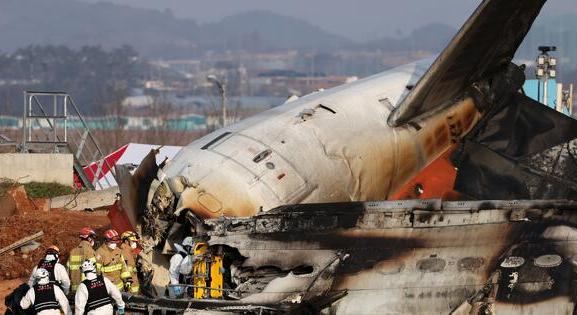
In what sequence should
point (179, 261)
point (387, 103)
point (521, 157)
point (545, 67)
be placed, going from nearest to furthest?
point (179, 261), point (521, 157), point (387, 103), point (545, 67)

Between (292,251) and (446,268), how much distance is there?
2483 millimetres

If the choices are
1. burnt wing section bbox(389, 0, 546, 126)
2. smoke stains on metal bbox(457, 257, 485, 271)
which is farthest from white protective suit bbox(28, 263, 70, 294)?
burnt wing section bbox(389, 0, 546, 126)

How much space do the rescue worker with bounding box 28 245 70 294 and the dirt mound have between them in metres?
5.43

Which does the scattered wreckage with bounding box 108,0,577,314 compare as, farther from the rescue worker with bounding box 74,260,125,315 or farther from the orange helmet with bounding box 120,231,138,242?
the rescue worker with bounding box 74,260,125,315

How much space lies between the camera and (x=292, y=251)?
1889cm

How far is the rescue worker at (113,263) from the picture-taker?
20203mm

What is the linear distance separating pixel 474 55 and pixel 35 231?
1067cm

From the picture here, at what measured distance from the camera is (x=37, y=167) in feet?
115

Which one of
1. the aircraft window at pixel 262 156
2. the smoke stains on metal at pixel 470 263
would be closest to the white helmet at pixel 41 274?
the aircraft window at pixel 262 156

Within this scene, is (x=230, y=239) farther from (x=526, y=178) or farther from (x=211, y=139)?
(x=526, y=178)

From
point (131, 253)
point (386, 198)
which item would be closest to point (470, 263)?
point (386, 198)

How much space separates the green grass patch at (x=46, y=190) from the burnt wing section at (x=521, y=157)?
1516 centimetres

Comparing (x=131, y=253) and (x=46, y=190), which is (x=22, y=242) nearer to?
(x=131, y=253)

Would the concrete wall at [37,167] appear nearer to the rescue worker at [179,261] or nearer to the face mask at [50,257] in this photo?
the face mask at [50,257]
